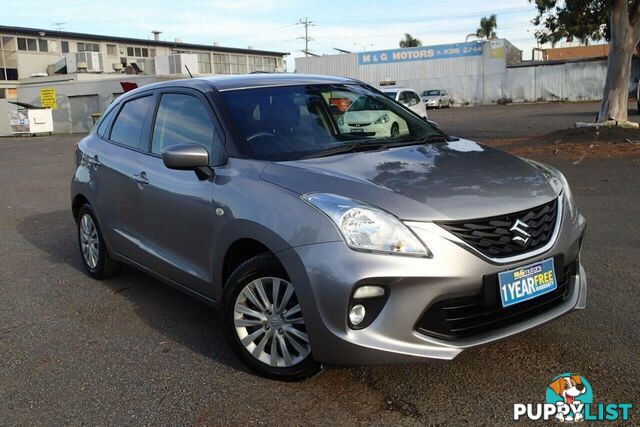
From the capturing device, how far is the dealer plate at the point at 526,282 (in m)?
2.97

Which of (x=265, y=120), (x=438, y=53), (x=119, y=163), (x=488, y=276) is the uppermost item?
(x=438, y=53)

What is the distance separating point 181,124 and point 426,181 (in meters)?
1.90

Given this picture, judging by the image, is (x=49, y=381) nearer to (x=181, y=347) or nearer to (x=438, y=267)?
(x=181, y=347)

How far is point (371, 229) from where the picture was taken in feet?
9.59

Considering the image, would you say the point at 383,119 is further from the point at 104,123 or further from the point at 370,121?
the point at 104,123

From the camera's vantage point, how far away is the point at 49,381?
3523 mm

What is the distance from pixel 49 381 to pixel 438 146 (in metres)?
2.76

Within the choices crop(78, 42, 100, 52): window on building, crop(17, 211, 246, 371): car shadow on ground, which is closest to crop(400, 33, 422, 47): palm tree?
crop(78, 42, 100, 52): window on building

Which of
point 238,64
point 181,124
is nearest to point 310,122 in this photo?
point 181,124

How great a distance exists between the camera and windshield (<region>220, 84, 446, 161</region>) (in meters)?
3.82

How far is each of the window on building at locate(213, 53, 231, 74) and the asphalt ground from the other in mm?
62198

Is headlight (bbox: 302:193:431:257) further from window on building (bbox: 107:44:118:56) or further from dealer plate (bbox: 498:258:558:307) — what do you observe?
window on building (bbox: 107:44:118:56)

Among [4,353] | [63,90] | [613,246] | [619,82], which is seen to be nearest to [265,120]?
[4,353]

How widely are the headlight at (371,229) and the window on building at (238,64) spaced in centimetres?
6505
